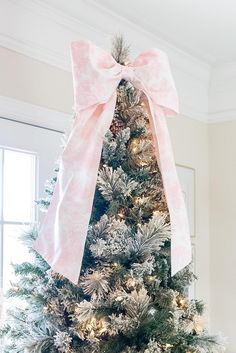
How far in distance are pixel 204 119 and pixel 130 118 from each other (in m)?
1.80

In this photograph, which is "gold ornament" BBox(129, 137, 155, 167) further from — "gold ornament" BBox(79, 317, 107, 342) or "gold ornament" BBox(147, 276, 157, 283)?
"gold ornament" BBox(79, 317, 107, 342)

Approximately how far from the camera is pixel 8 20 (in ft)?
6.70

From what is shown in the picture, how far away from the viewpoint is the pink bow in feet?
4.76

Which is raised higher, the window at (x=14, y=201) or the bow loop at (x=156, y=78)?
the bow loop at (x=156, y=78)

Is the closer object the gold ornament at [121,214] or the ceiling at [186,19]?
the gold ornament at [121,214]

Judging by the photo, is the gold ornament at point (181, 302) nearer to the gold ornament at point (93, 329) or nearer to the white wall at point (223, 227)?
the gold ornament at point (93, 329)

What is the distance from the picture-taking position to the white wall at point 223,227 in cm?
317

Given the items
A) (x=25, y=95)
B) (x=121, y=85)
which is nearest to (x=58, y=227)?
(x=121, y=85)

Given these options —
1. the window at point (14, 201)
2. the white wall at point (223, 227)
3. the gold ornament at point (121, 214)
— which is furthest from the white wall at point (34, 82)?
the white wall at point (223, 227)

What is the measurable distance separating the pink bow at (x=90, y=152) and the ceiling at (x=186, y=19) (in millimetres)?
757

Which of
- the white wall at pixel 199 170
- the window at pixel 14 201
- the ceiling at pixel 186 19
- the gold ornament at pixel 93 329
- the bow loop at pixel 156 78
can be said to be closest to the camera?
the gold ornament at pixel 93 329

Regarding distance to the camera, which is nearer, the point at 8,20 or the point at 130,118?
the point at 130,118

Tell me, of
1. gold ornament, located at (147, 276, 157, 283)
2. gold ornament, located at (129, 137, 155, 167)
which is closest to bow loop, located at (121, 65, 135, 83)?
gold ornament, located at (129, 137, 155, 167)

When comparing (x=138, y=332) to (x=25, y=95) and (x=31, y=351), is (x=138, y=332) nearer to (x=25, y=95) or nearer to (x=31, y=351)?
(x=31, y=351)
